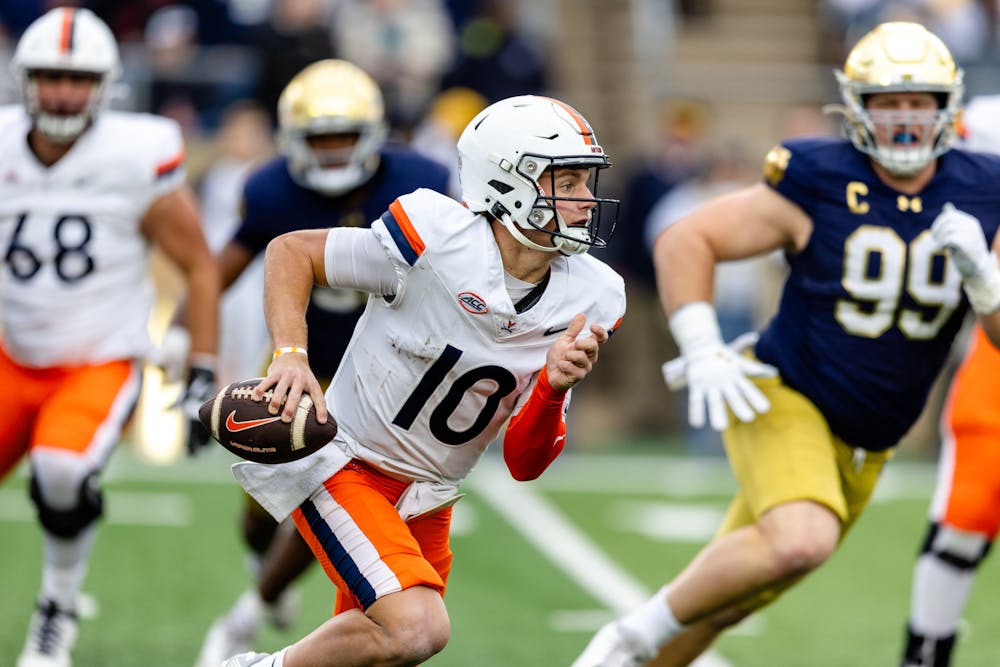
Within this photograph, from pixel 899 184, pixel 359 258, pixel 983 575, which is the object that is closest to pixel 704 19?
pixel 983 575

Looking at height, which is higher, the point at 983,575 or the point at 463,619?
the point at 463,619

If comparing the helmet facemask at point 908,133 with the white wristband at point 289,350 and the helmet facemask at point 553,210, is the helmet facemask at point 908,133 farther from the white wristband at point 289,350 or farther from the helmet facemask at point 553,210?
the white wristband at point 289,350

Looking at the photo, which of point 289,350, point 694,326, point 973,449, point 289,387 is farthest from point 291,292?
point 973,449

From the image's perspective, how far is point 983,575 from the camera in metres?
7.57

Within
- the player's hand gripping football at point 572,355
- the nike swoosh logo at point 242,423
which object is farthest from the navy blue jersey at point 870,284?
the nike swoosh logo at point 242,423

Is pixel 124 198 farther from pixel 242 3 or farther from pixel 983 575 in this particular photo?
pixel 242 3

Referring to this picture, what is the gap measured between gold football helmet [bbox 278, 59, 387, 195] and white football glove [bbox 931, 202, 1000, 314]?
1.97 meters

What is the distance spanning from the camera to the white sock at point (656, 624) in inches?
174

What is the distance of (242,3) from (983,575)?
23.2ft

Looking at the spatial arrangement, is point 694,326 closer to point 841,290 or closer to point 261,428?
point 841,290

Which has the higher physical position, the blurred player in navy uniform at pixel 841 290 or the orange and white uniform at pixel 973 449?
the blurred player in navy uniform at pixel 841 290

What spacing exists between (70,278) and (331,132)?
0.99m

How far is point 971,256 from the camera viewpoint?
4.36 metres

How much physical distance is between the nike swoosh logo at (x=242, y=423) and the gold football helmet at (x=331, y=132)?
6.28 feet
